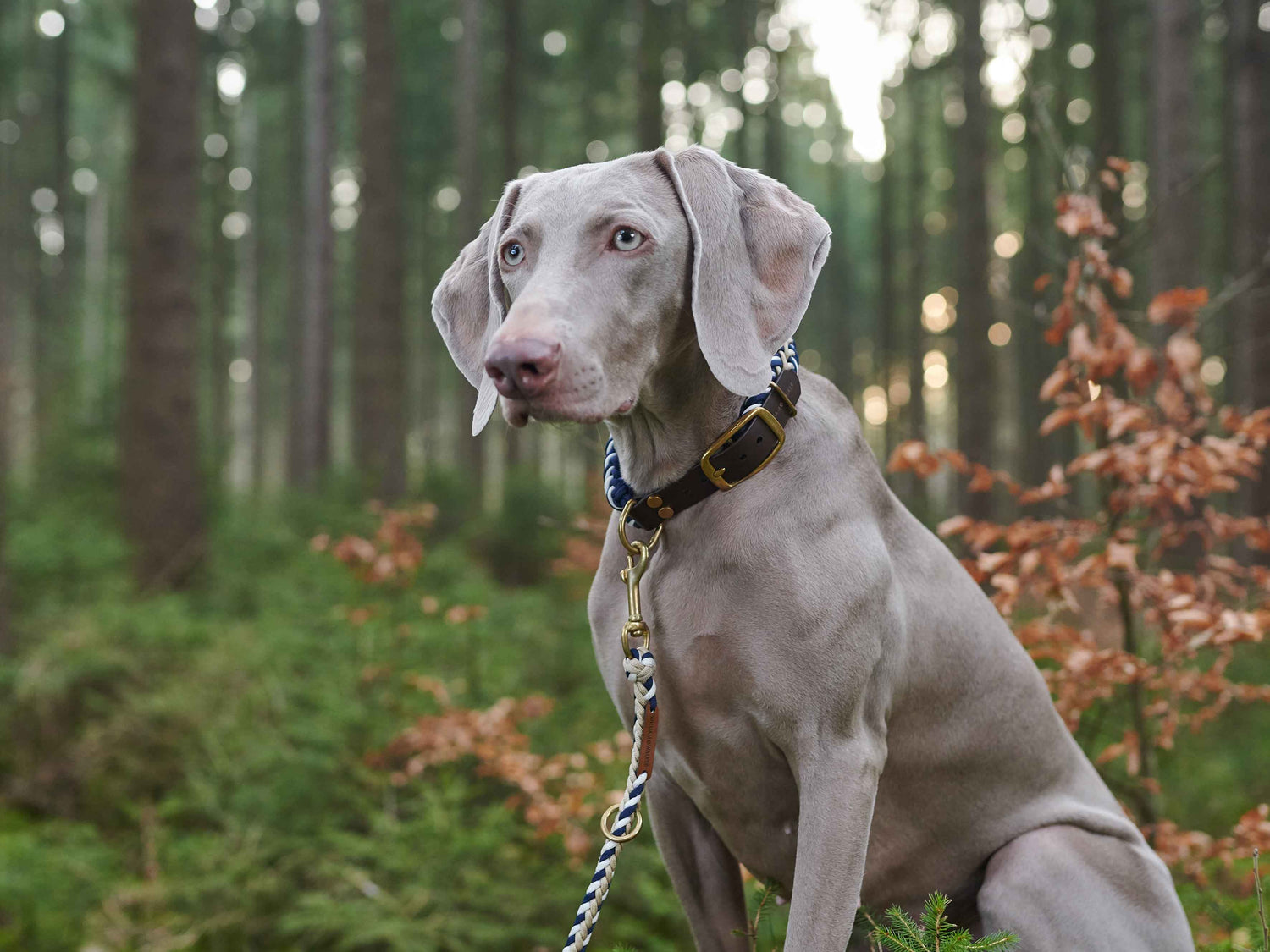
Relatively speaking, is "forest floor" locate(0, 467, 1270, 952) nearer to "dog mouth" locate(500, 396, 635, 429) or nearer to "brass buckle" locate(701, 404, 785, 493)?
"brass buckle" locate(701, 404, 785, 493)

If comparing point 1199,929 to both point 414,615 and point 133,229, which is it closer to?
point 414,615

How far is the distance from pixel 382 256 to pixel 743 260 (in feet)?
35.7

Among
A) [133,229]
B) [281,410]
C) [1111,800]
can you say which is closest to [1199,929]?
[1111,800]

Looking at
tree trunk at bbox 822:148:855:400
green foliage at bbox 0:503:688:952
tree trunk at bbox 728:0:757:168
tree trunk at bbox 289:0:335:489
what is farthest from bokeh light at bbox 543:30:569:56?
green foliage at bbox 0:503:688:952

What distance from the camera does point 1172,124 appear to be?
9.02 metres

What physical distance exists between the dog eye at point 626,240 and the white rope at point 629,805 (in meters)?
0.82

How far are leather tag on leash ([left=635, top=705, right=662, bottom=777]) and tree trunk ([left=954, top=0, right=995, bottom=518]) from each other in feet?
33.2

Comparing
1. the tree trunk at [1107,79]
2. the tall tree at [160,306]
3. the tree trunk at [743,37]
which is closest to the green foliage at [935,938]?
the tall tree at [160,306]

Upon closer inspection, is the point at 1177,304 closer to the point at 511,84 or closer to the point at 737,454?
the point at 737,454

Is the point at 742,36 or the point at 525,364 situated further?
the point at 742,36

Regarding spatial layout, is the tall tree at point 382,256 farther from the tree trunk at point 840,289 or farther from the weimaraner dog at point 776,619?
the tree trunk at point 840,289

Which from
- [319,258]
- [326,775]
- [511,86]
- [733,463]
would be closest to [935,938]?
[733,463]

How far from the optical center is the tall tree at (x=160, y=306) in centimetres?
838

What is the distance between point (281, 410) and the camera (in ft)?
124
